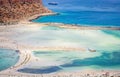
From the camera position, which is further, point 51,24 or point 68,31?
point 51,24

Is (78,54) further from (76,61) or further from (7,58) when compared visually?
(7,58)

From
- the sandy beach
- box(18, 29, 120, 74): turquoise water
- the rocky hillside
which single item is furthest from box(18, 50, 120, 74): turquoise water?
the rocky hillside

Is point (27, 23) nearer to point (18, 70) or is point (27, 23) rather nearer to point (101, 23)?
point (101, 23)

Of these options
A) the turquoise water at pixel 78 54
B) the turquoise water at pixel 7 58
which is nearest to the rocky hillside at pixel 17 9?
the turquoise water at pixel 78 54

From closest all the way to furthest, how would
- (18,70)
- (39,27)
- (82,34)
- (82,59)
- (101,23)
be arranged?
1. (18,70)
2. (82,59)
3. (82,34)
4. (39,27)
5. (101,23)

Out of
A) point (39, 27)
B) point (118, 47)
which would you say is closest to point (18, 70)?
point (118, 47)

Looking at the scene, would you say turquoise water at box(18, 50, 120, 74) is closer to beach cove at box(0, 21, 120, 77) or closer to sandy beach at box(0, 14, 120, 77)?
beach cove at box(0, 21, 120, 77)
